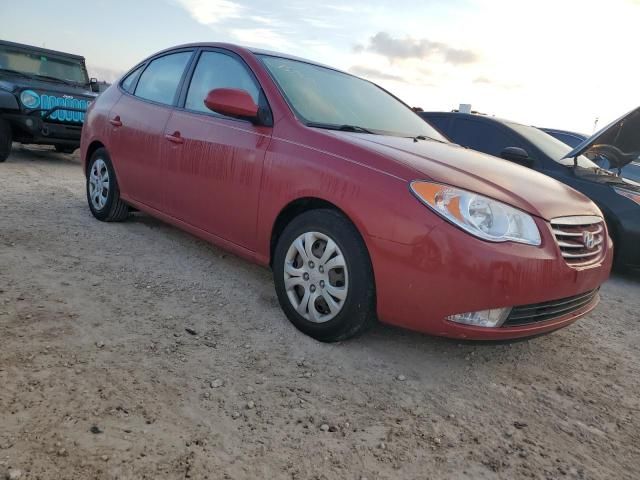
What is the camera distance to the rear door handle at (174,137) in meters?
3.51

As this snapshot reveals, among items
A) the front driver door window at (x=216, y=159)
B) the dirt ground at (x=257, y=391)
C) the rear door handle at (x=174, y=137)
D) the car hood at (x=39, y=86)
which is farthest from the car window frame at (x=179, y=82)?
the car hood at (x=39, y=86)

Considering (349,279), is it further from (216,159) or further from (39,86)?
(39,86)

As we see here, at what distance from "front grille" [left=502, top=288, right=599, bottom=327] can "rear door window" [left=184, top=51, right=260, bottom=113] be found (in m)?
2.02

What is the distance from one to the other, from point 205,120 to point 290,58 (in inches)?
30.5

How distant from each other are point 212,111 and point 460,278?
1.96 m

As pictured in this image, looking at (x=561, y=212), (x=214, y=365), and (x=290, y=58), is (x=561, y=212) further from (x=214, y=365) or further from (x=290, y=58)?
(x=290, y=58)

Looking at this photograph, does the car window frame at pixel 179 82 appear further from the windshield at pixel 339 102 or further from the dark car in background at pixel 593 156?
the dark car in background at pixel 593 156

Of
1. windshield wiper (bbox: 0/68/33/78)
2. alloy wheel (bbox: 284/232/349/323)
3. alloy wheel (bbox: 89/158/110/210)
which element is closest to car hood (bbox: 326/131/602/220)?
alloy wheel (bbox: 284/232/349/323)

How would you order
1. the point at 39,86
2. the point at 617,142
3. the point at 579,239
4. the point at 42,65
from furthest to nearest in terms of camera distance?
1. the point at 42,65
2. the point at 39,86
3. the point at 617,142
4. the point at 579,239

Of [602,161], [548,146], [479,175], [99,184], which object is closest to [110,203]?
[99,184]

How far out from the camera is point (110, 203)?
14.5ft

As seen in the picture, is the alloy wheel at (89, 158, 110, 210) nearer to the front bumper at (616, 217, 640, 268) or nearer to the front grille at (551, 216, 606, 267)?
the front grille at (551, 216, 606, 267)

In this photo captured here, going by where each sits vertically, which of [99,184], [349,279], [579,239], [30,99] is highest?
[30,99]

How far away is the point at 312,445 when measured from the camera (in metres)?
1.87
